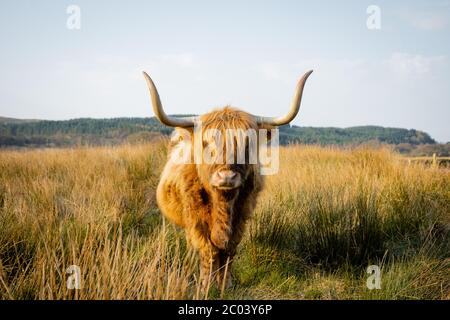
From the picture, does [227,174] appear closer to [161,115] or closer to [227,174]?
[227,174]

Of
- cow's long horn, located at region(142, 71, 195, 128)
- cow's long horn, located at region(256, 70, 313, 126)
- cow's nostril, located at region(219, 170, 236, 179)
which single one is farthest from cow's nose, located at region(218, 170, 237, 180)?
cow's long horn, located at region(256, 70, 313, 126)

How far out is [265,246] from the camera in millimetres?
3641

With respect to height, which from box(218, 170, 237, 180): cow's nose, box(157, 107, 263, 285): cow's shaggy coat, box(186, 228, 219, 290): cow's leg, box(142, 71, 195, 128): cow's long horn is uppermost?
box(142, 71, 195, 128): cow's long horn

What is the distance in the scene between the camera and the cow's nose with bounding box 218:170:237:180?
110 inches

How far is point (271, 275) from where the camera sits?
10.7 feet

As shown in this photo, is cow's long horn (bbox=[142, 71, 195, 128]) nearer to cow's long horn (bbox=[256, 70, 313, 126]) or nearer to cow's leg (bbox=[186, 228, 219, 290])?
cow's long horn (bbox=[256, 70, 313, 126])

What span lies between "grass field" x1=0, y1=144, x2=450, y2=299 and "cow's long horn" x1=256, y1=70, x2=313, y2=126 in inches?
41.8

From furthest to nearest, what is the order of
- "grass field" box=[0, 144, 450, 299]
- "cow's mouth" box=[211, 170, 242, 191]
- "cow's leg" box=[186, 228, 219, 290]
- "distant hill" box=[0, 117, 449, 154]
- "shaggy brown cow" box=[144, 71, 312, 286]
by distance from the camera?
"distant hill" box=[0, 117, 449, 154] < "cow's leg" box=[186, 228, 219, 290] < "shaggy brown cow" box=[144, 71, 312, 286] < "cow's mouth" box=[211, 170, 242, 191] < "grass field" box=[0, 144, 450, 299]

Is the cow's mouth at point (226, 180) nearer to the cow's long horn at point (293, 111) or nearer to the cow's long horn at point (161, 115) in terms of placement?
the cow's long horn at point (161, 115)

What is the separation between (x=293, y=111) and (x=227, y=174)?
96 cm

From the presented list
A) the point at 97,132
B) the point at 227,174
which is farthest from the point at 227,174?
the point at 97,132
